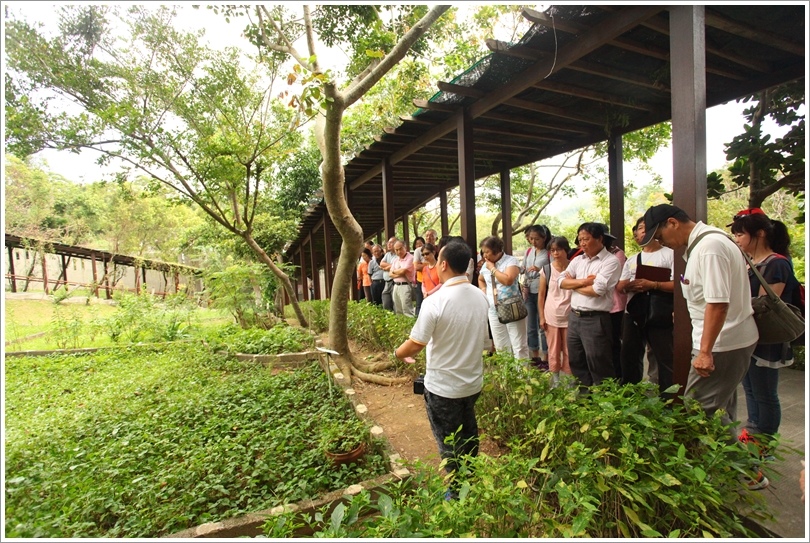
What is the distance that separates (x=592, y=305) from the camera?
3.34 m

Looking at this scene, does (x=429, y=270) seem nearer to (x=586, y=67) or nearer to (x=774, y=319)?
(x=586, y=67)

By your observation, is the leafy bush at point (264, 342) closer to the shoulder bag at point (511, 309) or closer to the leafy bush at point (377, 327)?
the leafy bush at point (377, 327)

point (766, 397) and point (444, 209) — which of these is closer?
point (766, 397)

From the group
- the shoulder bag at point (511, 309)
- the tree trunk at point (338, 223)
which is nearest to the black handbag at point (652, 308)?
the shoulder bag at point (511, 309)

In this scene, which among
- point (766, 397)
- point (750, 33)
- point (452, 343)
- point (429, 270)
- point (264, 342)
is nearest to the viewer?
point (452, 343)

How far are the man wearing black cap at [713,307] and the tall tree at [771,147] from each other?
3.95m

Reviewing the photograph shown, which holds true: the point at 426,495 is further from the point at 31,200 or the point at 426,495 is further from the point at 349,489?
the point at 31,200

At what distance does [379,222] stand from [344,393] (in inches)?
447

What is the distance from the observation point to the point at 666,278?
10.5 ft

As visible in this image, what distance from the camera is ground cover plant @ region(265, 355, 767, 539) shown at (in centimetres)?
169

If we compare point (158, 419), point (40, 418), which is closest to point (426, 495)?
point (158, 419)

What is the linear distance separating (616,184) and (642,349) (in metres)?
3.34

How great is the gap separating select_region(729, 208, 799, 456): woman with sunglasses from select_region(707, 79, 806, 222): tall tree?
2.84 meters

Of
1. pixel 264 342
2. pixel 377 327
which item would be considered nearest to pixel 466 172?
pixel 377 327
